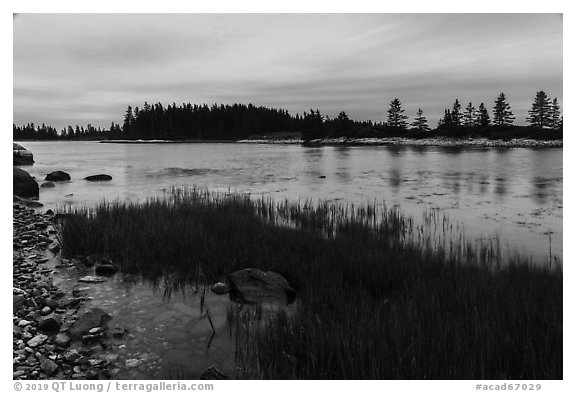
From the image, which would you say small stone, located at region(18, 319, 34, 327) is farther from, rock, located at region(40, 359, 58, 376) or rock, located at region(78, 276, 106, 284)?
rock, located at region(78, 276, 106, 284)

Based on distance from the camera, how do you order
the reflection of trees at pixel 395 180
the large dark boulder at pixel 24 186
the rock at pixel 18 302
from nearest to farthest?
the rock at pixel 18 302
the large dark boulder at pixel 24 186
the reflection of trees at pixel 395 180

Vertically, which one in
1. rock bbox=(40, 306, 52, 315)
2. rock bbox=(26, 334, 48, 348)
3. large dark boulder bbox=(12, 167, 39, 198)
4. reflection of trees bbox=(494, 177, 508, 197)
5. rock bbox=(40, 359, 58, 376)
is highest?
large dark boulder bbox=(12, 167, 39, 198)

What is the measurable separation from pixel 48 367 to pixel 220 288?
3.50 meters

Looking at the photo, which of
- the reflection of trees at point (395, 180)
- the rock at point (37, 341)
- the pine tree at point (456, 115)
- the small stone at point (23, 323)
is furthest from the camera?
the pine tree at point (456, 115)

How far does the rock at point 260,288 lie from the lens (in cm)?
748

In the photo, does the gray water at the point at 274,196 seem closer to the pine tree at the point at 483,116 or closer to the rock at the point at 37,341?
the rock at the point at 37,341

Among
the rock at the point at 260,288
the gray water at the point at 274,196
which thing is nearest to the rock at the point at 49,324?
the gray water at the point at 274,196

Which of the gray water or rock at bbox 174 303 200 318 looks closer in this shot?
the gray water

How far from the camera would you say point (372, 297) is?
756cm

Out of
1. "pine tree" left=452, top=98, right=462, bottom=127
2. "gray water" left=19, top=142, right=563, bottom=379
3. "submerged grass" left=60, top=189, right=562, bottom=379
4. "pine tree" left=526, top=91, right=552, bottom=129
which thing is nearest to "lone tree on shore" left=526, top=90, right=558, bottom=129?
"pine tree" left=526, top=91, right=552, bottom=129

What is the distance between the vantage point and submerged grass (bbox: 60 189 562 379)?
4906 mm

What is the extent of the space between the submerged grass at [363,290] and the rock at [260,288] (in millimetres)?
381

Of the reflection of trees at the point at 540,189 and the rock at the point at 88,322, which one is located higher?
the reflection of trees at the point at 540,189

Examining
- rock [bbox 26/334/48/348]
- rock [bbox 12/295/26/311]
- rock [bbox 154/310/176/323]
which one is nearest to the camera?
rock [bbox 26/334/48/348]
